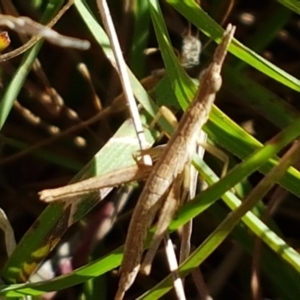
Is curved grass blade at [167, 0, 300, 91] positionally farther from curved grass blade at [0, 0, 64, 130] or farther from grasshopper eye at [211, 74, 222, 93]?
curved grass blade at [0, 0, 64, 130]

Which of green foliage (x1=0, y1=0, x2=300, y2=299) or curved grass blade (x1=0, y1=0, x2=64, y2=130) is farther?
curved grass blade (x1=0, y1=0, x2=64, y2=130)

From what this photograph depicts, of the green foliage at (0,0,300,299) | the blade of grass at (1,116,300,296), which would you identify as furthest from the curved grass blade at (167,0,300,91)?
the blade of grass at (1,116,300,296)

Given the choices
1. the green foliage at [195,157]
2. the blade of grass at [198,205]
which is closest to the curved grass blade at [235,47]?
the green foliage at [195,157]

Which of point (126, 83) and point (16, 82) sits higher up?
point (16, 82)

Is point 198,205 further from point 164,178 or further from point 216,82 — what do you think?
point 216,82

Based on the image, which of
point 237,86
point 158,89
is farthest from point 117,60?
point 237,86

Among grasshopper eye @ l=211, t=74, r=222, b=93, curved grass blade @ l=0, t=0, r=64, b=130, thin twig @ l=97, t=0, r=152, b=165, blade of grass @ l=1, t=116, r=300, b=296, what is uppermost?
curved grass blade @ l=0, t=0, r=64, b=130

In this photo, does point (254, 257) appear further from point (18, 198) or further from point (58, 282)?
point (18, 198)

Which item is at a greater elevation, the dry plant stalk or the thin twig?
the thin twig

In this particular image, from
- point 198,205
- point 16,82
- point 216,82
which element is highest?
point 16,82

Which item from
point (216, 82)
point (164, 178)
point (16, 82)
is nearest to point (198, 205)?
point (164, 178)
